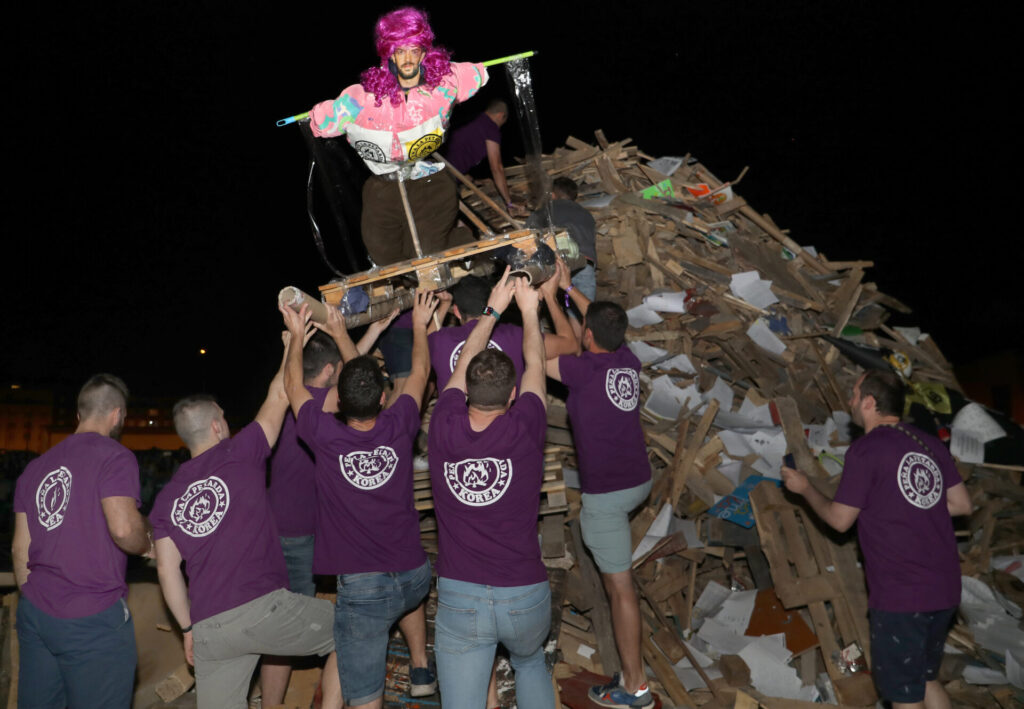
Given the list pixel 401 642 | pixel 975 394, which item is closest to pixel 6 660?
pixel 401 642

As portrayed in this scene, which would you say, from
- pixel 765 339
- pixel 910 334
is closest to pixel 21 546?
pixel 765 339

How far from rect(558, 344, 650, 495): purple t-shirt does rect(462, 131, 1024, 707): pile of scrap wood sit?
1.10 metres

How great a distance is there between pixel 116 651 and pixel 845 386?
6.84 meters

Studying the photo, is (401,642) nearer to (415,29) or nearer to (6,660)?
(6,660)

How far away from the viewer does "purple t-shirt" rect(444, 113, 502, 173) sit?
6.97 meters

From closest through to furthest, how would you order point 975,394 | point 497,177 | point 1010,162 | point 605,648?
point 605,648, point 497,177, point 1010,162, point 975,394

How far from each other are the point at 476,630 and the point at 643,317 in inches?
193

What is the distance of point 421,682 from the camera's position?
182 inches

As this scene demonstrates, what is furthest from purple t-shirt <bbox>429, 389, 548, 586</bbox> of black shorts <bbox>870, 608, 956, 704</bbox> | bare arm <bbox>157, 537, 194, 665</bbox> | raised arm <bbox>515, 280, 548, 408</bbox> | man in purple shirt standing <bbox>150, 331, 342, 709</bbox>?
black shorts <bbox>870, 608, 956, 704</bbox>

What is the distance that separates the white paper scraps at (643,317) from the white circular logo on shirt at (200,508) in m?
4.88

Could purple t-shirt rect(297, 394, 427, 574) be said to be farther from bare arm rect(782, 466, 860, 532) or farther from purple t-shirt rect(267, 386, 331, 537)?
bare arm rect(782, 466, 860, 532)

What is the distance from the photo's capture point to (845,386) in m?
7.99

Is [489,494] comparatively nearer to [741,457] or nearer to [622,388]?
[622,388]

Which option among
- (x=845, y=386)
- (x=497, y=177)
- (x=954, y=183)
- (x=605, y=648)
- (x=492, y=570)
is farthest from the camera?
(x=954, y=183)
